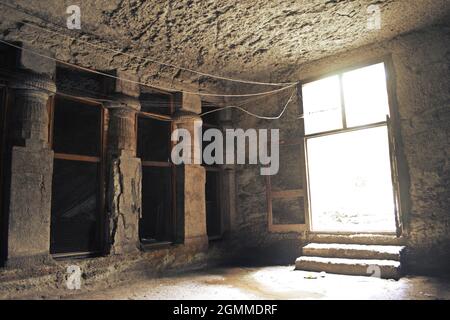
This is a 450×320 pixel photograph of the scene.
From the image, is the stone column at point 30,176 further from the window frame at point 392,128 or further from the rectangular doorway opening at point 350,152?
the window frame at point 392,128

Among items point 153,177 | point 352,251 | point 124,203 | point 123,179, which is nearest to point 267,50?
point 123,179

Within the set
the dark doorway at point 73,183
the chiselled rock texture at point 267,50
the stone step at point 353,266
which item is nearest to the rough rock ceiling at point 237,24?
the chiselled rock texture at point 267,50

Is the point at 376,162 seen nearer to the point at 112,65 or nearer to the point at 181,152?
the point at 181,152

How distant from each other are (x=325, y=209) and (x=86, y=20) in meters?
6.97

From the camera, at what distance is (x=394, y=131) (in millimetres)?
4305

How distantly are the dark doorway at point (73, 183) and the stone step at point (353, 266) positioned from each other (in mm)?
3394

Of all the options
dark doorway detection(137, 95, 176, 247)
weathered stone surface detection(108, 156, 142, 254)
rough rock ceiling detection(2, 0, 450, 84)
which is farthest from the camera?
dark doorway detection(137, 95, 176, 247)

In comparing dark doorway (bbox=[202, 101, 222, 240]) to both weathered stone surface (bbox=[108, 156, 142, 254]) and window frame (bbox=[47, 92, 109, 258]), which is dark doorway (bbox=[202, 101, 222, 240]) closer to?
weathered stone surface (bbox=[108, 156, 142, 254])

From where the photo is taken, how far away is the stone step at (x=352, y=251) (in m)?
4.00

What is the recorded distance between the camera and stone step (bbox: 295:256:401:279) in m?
3.79

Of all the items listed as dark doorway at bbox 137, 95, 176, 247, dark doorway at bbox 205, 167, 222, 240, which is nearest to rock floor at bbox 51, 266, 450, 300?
dark doorway at bbox 205, 167, 222, 240

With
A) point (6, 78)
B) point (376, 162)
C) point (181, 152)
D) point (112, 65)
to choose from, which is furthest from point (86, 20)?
point (376, 162)

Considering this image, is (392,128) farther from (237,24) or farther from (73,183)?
(73,183)

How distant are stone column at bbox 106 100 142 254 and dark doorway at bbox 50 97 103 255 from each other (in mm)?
922
